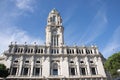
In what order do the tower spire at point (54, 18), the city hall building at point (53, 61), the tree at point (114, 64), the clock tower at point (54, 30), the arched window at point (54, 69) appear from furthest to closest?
the tower spire at point (54, 18) < the clock tower at point (54, 30) < the arched window at point (54, 69) < the city hall building at point (53, 61) < the tree at point (114, 64)

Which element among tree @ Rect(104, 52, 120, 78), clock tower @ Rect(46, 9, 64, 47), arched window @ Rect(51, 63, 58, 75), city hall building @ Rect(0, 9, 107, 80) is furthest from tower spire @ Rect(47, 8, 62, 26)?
tree @ Rect(104, 52, 120, 78)

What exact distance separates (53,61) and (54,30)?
633 inches

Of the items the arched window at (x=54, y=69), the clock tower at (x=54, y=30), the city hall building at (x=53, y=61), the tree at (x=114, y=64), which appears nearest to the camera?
the tree at (x=114, y=64)

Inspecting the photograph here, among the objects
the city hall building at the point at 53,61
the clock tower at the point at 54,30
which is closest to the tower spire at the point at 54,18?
the clock tower at the point at 54,30

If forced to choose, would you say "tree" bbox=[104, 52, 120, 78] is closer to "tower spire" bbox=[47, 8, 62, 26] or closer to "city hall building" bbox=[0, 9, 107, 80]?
"city hall building" bbox=[0, 9, 107, 80]

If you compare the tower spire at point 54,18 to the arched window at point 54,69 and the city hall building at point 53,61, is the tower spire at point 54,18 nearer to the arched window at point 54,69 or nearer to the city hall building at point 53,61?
the city hall building at point 53,61

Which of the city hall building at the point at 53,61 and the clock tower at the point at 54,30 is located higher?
the clock tower at the point at 54,30

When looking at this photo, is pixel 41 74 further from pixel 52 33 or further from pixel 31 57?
pixel 52 33

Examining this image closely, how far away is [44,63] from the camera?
168 ft

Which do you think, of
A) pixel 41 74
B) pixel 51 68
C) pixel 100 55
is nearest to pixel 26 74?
pixel 41 74

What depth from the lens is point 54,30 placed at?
205 feet

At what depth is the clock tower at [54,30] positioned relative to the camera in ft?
190

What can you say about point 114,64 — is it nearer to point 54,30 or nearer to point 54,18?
point 54,30

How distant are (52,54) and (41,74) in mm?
8885
